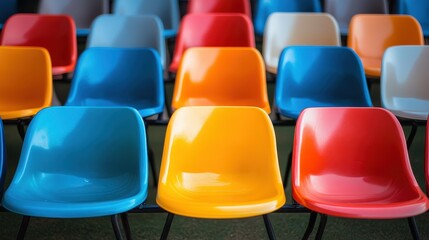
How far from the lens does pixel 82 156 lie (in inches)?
88.3

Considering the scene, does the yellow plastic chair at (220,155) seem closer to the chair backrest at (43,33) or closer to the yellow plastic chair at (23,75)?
the yellow plastic chair at (23,75)

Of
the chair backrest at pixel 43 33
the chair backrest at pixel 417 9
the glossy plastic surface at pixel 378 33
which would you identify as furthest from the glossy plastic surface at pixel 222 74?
the chair backrest at pixel 417 9

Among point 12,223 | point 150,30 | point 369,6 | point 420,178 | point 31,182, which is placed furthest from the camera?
point 369,6

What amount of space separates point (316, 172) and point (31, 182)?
1126 mm

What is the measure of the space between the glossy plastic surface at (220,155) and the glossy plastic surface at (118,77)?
2.55ft

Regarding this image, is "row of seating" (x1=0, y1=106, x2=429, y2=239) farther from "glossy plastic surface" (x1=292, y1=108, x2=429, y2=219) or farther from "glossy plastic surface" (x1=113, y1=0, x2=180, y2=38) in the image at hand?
"glossy plastic surface" (x1=113, y1=0, x2=180, y2=38)

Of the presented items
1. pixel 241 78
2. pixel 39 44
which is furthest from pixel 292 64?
pixel 39 44

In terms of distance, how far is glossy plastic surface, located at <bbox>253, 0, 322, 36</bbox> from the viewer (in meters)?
4.29

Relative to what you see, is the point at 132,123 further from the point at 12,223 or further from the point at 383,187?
the point at 383,187

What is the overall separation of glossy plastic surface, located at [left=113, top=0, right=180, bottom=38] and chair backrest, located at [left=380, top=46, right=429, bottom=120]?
1.79 meters

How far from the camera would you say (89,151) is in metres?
2.25

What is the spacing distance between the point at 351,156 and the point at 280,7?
7.71 feet

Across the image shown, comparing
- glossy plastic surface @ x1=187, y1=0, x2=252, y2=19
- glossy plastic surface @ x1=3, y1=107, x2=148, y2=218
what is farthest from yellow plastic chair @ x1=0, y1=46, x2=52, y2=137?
glossy plastic surface @ x1=187, y1=0, x2=252, y2=19

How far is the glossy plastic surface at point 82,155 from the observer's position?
2.11 m
